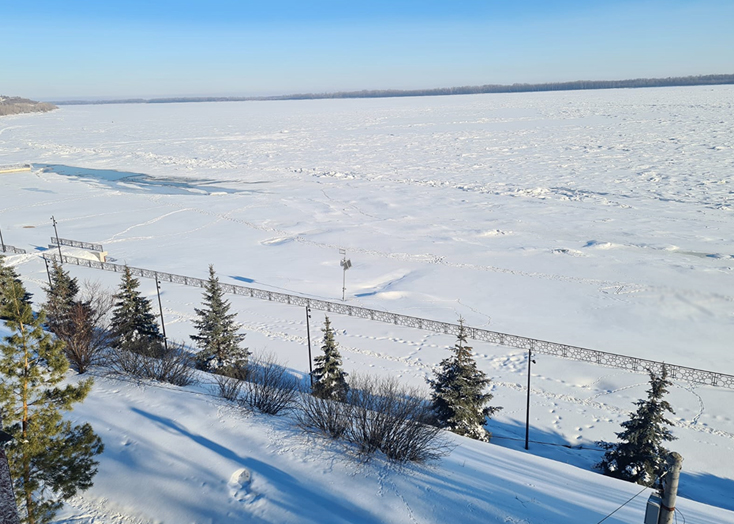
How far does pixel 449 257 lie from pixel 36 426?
27227mm

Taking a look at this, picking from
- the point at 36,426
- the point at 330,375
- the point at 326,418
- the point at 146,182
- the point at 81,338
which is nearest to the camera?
the point at 36,426

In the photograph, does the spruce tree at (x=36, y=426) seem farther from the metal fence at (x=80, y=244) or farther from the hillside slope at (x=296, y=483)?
the metal fence at (x=80, y=244)

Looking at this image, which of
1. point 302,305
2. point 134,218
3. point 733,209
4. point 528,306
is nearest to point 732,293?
point 528,306

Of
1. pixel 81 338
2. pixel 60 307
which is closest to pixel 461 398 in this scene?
pixel 81 338

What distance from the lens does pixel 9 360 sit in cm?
843

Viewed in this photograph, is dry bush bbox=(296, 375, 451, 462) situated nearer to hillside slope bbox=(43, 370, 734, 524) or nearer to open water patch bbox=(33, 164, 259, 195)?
hillside slope bbox=(43, 370, 734, 524)

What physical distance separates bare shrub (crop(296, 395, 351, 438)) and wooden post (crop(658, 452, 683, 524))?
25.3ft

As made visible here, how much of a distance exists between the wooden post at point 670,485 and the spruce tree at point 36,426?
8.82 m

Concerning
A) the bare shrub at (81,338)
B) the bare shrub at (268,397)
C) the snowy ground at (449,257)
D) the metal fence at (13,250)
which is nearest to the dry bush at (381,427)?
the snowy ground at (449,257)

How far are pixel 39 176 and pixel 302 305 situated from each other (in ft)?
188

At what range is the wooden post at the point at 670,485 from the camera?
5.66m

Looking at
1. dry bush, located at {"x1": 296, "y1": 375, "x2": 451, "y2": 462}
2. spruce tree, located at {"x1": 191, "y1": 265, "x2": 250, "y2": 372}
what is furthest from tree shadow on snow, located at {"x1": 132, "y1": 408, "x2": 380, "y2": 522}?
spruce tree, located at {"x1": 191, "y1": 265, "x2": 250, "y2": 372}

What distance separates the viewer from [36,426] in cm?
833

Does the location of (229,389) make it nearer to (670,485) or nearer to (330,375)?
(330,375)
